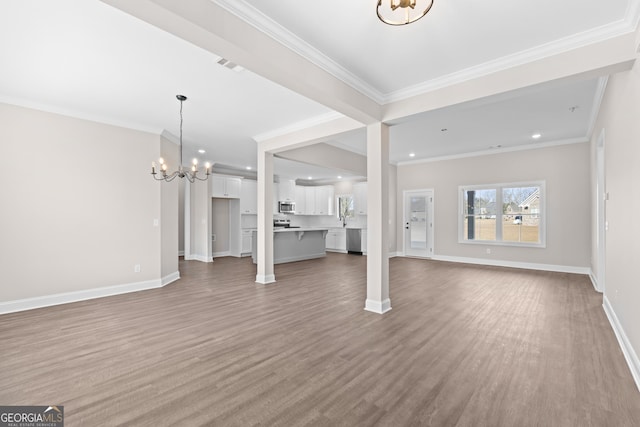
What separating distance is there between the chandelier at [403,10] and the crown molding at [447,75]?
72cm

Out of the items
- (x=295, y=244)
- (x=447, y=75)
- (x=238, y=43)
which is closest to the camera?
(x=238, y=43)

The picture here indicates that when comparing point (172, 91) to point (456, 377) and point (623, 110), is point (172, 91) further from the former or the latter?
point (623, 110)

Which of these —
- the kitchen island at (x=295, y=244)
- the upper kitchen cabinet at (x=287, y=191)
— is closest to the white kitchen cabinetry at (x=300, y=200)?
the upper kitchen cabinet at (x=287, y=191)

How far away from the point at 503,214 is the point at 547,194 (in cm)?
97

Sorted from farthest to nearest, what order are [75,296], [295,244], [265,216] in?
1. [295,244]
2. [265,216]
3. [75,296]

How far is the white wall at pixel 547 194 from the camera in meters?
6.06

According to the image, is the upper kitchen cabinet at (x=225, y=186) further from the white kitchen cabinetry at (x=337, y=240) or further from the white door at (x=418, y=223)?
the white door at (x=418, y=223)

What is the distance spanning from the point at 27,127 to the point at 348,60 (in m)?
4.44

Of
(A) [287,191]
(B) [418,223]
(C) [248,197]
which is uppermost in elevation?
(A) [287,191]

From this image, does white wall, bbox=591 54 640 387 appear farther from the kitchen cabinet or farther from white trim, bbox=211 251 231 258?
white trim, bbox=211 251 231 258

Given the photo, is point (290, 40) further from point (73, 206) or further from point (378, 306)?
point (73, 206)

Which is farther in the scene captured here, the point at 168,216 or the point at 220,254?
the point at 220,254

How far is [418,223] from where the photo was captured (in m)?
8.46

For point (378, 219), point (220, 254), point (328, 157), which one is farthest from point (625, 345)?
point (220, 254)
